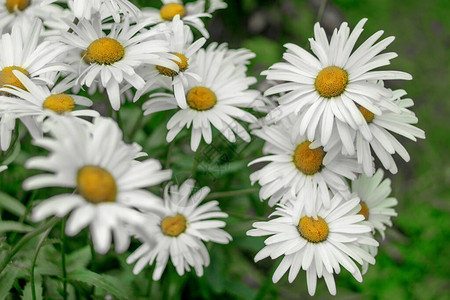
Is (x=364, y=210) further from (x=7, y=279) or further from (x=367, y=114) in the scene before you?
(x=7, y=279)

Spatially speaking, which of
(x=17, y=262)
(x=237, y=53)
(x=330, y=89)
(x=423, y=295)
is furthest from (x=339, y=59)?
(x=423, y=295)

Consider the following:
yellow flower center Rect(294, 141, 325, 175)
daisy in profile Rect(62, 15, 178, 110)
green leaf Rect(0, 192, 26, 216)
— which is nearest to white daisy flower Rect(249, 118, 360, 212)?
yellow flower center Rect(294, 141, 325, 175)

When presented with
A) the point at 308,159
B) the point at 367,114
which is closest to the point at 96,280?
the point at 308,159

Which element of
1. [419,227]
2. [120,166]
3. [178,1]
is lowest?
[419,227]

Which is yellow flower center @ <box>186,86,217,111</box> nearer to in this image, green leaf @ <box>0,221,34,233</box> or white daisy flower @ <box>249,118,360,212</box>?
white daisy flower @ <box>249,118,360,212</box>

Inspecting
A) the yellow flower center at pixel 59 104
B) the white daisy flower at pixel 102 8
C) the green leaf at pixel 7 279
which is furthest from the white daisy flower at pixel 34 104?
the green leaf at pixel 7 279

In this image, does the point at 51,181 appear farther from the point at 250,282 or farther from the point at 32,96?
the point at 250,282

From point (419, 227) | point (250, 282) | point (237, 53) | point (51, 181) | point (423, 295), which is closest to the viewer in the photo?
point (51, 181)
